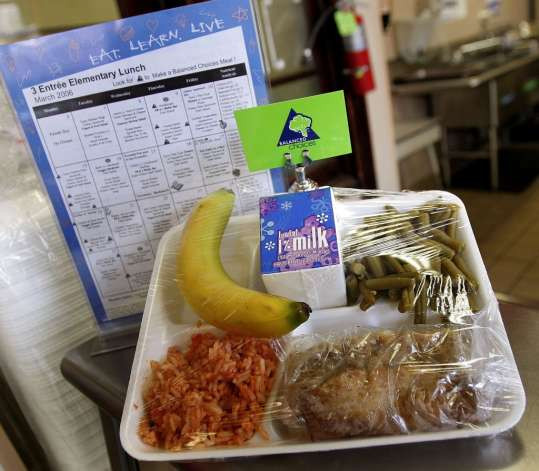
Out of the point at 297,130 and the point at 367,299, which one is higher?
the point at 297,130

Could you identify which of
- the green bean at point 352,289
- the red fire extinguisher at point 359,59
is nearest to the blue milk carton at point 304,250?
the green bean at point 352,289

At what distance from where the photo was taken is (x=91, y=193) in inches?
31.0

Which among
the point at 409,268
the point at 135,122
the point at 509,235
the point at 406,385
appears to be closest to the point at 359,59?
the point at 509,235

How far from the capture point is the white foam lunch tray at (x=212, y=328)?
19.6 inches

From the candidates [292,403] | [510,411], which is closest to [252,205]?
[292,403]

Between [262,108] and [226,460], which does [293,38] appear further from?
[226,460]

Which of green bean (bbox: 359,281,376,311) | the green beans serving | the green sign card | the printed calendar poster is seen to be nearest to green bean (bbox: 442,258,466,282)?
the green beans serving

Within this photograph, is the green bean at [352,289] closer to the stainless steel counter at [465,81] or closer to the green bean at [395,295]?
the green bean at [395,295]

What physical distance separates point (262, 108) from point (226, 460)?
455 mm

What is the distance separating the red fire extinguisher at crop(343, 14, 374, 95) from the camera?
6.66 ft

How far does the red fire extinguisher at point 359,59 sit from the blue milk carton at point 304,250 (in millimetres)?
1613

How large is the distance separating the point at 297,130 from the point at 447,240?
0.26 m

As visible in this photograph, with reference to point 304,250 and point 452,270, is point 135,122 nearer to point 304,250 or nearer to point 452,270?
point 304,250

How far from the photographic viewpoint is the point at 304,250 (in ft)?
1.99
